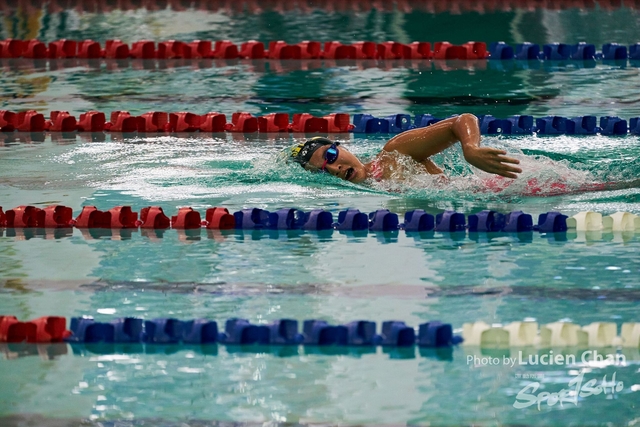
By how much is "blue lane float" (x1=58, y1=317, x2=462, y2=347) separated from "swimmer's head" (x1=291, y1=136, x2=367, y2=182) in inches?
79.7

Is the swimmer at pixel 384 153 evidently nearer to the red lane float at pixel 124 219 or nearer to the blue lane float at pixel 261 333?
the red lane float at pixel 124 219

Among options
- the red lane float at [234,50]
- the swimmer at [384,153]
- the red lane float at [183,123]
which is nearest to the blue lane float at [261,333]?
the swimmer at [384,153]

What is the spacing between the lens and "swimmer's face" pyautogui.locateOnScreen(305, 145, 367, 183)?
18.7ft

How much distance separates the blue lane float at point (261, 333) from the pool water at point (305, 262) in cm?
5

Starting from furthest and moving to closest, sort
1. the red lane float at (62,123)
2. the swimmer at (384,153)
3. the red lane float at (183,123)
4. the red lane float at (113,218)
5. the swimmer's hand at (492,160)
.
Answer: the red lane float at (62,123), the red lane float at (183,123), the swimmer at (384,153), the red lane float at (113,218), the swimmer's hand at (492,160)

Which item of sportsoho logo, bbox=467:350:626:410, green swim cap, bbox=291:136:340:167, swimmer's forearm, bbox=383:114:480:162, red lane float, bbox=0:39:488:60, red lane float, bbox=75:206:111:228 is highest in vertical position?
red lane float, bbox=0:39:488:60

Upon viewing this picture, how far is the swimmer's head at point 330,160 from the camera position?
569 cm

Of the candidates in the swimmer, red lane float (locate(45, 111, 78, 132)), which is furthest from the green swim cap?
red lane float (locate(45, 111, 78, 132))

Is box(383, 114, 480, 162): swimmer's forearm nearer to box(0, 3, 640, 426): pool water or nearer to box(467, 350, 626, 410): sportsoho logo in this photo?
box(0, 3, 640, 426): pool water

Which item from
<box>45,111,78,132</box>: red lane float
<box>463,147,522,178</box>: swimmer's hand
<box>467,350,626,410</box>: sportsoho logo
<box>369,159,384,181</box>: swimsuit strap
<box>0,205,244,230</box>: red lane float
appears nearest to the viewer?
<box>467,350,626,410</box>: sportsoho logo

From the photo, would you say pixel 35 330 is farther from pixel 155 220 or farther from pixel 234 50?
pixel 234 50

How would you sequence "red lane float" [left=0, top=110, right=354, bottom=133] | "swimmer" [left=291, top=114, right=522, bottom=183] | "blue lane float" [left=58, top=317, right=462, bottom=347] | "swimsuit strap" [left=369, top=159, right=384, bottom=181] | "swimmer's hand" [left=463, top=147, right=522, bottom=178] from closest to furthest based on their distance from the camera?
"blue lane float" [left=58, top=317, right=462, bottom=347]
"swimmer's hand" [left=463, top=147, right=522, bottom=178]
"swimmer" [left=291, top=114, right=522, bottom=183]
"swimsuit strap" [left=369, top=159, right=384, bottom=181]
"red lane float" [left=0, top=110, right=354, bottom=133]

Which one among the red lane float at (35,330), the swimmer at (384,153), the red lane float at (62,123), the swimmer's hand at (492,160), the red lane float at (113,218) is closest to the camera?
the red lane float at (35,330)

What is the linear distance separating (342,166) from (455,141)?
66 cm
